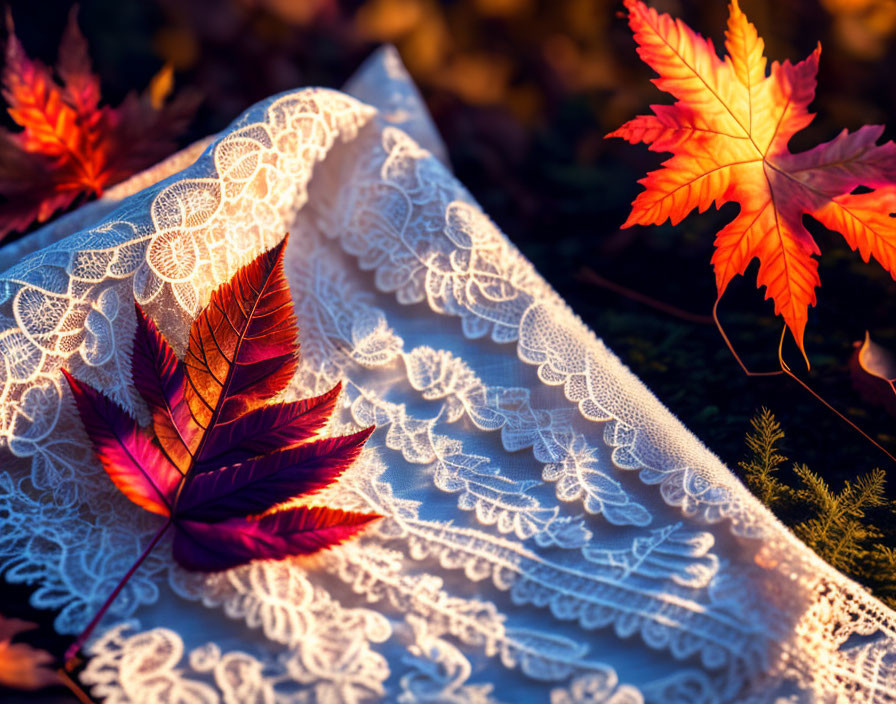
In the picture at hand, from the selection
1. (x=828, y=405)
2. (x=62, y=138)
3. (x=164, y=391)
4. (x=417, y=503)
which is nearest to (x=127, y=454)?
(x=164, y=391)

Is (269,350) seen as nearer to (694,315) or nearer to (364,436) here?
(364,436)

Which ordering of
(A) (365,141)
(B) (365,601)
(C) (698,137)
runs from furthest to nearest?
1. (A) (365,141)
2. (C) (698,137)
3. (B) (365,601)

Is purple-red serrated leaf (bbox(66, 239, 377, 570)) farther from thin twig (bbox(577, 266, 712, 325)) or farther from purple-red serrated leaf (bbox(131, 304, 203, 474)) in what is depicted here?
thin twig (bbox(577, 266, 712, 325))

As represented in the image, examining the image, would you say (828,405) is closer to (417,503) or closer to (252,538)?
(417,503)

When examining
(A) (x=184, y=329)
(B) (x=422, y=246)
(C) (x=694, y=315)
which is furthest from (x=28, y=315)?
(C) (x=694, y=315)

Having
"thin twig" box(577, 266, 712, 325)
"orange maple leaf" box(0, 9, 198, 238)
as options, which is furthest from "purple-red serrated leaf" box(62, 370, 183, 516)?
"thin twig" box(577, 266, 712, 325)

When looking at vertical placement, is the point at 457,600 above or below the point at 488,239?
below

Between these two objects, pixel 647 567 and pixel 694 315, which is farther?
pixel 694 315
